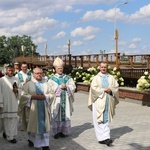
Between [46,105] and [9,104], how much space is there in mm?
1178

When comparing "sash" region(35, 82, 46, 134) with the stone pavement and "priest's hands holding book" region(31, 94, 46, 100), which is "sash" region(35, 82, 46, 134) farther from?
the stone pavement

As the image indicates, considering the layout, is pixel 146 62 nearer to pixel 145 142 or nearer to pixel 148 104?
pixel 148 104

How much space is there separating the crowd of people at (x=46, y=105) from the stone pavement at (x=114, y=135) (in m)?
0.22

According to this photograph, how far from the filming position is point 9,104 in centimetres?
795

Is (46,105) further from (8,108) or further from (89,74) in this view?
(89,74)

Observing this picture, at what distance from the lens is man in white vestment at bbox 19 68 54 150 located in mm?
7031

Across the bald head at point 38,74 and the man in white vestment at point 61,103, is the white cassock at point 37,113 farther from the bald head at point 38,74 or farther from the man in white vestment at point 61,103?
the man in white vestment at point 61,103

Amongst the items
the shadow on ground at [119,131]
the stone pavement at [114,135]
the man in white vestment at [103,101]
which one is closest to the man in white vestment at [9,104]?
the stone pavement at [114,135]

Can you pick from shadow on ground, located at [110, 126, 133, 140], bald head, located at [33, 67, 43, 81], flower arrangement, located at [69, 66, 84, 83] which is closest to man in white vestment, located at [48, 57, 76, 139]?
shadow on ground, located at [110, 126, 133, 140]

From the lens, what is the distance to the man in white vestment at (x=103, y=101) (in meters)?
7.55

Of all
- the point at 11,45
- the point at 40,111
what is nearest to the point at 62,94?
the point at 40,111

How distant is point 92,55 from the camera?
2319 cm

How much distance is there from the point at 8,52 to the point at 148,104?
125995 mm

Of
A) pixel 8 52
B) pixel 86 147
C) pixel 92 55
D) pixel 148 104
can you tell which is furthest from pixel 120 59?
pixel 8 52
